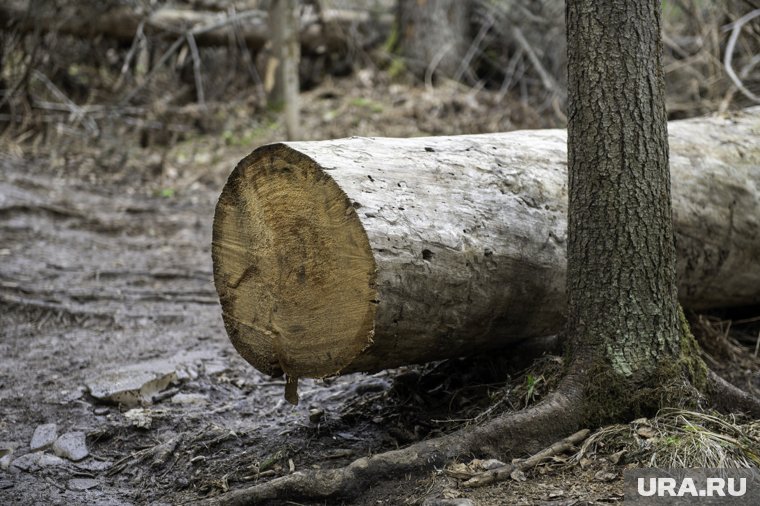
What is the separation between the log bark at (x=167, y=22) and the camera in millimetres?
9617

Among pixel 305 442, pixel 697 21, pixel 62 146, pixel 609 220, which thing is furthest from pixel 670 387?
pixel 62 146

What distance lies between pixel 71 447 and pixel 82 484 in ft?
1.11

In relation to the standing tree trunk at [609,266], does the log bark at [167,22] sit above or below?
→ above

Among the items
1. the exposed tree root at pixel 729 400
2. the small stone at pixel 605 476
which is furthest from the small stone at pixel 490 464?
the exposed tree root at pixel 729 400

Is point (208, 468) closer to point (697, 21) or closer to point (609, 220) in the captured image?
point (609, 220)

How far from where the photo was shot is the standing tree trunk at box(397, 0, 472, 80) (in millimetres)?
11234

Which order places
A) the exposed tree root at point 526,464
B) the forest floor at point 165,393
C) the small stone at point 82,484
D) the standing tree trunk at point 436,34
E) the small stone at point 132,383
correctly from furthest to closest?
the standing tree trunk at point 436,34
the small stone at point 132,383
the small stone at point 82,484
the forest floor at point 165,393
the exposed tree root at point 526,464

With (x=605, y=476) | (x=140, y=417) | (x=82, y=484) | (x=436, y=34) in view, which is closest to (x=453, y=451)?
(x=605, y=476)

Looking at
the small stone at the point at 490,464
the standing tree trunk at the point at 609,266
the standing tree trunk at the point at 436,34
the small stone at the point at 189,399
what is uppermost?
the standing tree trunk at the point at 436,34

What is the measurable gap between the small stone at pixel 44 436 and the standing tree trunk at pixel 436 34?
8.26 metres

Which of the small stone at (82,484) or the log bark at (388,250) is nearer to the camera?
the log bark at (388,250)

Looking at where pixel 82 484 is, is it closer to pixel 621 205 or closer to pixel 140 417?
pixel 140 417

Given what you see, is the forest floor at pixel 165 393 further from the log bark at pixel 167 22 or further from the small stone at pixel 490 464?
the log bark at pixel 167 22

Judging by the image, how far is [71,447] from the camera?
152 inches
